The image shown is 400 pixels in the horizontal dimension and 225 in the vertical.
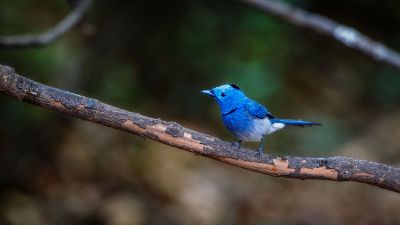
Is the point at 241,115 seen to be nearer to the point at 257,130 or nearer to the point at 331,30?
the point at 257,130

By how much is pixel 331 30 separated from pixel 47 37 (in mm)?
2478

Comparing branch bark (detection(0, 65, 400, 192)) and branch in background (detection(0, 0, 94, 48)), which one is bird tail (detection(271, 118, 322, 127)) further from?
branch in background (detection(0, 0, 94, 48))

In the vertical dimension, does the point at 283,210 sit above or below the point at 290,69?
below

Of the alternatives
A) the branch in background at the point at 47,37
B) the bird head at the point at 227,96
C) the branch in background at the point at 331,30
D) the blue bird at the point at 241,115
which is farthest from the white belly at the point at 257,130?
the branch in background at the point at 331,30

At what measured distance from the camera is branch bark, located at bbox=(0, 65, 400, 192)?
273 cm

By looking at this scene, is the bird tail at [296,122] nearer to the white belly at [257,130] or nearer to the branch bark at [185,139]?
the white belly at [257,130]

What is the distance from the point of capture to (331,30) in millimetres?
5281

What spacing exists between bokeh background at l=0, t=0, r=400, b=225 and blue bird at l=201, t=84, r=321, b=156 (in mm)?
2177

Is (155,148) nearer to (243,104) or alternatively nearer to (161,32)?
(161,32)

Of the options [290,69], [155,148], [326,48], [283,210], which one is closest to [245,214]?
[283,210]

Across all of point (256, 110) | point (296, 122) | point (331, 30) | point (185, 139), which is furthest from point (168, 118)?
point (185, 139)

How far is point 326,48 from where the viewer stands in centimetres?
716

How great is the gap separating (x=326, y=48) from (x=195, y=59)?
2.05 meters

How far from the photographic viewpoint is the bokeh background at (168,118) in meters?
5.32
